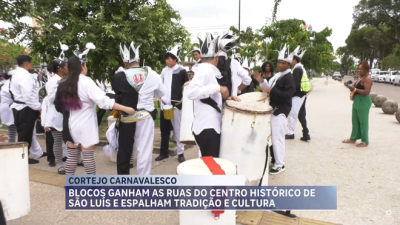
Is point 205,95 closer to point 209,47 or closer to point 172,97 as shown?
point 209,47

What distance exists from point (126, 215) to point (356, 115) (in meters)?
5.46

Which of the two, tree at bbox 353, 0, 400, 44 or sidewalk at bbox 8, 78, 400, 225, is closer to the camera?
sidewalk at bbox 8, 78, 400, 225

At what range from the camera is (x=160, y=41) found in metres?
7.89

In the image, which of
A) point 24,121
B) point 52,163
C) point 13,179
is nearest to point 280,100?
point 13,179

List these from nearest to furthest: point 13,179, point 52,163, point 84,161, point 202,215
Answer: point 202,215, point 13,179, point 84,161, point 52,163

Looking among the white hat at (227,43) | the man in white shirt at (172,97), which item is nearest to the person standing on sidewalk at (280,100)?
the white hat at (227,43)

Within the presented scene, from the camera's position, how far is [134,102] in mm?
4184

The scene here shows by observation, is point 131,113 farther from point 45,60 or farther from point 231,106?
point 45,60

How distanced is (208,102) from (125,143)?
1416mm

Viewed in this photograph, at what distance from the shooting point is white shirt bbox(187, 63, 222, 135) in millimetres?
3279

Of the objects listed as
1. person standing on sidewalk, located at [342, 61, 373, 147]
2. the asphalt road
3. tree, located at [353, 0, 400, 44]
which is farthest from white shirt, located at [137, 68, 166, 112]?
tree, located at [353, 0, 400, 44]

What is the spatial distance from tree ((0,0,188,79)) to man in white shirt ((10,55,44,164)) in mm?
1750

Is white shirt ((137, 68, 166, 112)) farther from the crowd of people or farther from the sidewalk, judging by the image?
the sidewalk

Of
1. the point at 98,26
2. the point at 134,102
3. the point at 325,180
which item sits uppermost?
the point at 98,26
